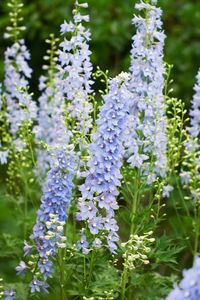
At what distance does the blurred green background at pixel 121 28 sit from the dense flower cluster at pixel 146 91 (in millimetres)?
3868

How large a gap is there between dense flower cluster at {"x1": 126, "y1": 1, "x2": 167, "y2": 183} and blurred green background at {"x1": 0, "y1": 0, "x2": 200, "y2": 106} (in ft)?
12.7

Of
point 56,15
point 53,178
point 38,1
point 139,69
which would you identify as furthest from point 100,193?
point 38,1

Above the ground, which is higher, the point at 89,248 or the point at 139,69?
the point at 139,69

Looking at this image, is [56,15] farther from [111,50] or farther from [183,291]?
[183,291]

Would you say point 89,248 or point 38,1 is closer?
point 89,248

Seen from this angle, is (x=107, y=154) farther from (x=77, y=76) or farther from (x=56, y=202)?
(x=77, y=76)

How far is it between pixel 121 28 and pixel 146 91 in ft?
14.8

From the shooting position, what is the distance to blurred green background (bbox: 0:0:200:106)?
9.25m

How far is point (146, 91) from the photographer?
4.96m

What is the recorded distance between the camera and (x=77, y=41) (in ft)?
16.3

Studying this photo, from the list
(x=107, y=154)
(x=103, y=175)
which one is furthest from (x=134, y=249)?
(x=107, y=154)

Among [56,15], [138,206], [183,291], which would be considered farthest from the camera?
[56,15]

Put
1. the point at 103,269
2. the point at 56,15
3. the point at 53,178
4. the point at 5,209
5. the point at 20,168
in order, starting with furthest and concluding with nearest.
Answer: the point at 56,15 < the point at 5,209 < the point at 20,168 < the point at 103,269 < the point at 53,178

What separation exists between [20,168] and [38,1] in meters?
4.86
